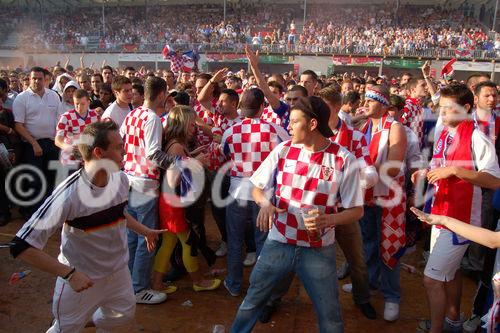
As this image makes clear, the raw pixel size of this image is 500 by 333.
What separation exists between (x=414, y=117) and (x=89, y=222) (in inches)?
183

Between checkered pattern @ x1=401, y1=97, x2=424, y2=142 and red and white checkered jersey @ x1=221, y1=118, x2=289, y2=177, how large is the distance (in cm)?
264

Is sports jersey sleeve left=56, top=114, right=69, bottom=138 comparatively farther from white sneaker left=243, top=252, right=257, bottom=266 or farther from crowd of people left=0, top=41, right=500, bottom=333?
white sneaker left=243, top=252, right=257, bottom=266

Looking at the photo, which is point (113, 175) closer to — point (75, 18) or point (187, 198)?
point (187, 198)

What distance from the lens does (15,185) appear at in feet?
19.3

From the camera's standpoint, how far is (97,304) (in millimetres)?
2678

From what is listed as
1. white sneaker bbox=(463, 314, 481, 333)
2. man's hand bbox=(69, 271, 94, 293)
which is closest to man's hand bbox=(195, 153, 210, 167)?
man's hand bbox=(69, 271, 94, 293)

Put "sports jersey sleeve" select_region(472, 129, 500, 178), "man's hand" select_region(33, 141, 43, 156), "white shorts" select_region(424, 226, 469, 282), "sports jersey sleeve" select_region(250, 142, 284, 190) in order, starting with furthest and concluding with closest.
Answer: "man's hand" select_region(33, 141, 43, 156)
"white shorts" select_region(424, 226, 469, 282)
"sports jersey sleeve" select_region(472, 129, 500, 178)
"sports jersey sleeve" select_region(250, 142, 284, 190)

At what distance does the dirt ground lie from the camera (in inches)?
139

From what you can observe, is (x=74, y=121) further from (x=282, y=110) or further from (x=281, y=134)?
(x=281, y=134)

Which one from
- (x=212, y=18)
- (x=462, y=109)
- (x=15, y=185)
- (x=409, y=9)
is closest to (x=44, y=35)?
(x=212, y=18)

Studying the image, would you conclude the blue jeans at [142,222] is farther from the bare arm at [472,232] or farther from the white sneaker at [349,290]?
the bare arm at [472,232]

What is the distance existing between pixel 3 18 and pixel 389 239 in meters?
39.7

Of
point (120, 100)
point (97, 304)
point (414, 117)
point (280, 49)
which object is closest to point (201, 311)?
point (97, 304)

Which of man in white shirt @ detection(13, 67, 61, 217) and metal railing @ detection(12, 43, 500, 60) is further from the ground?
metal railing @ detection(12, 43, 500, 60)
